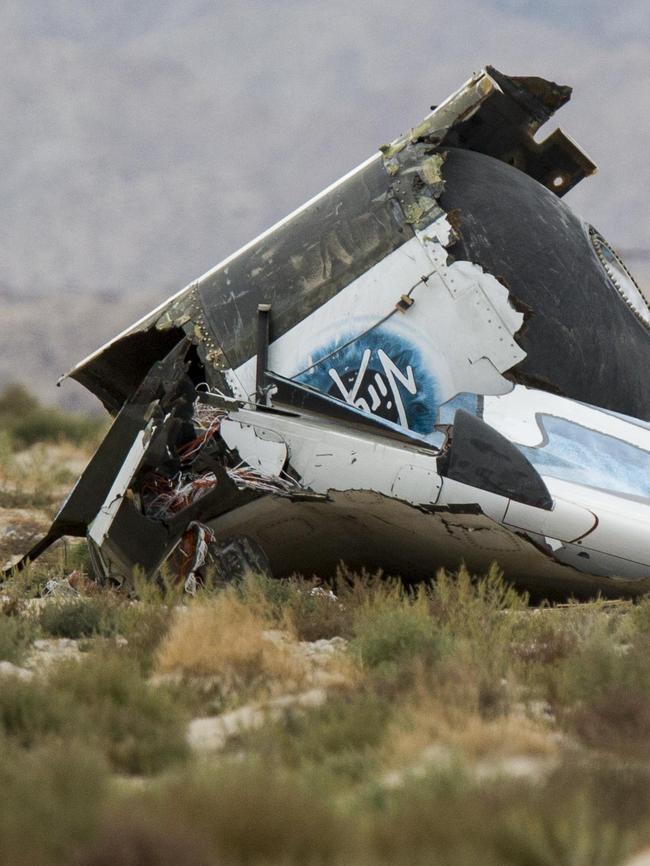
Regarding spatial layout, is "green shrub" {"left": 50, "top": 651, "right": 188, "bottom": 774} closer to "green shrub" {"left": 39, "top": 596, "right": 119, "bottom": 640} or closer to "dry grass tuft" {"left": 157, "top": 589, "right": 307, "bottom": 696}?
"dry grass tuft" {"left": 157, "top": 589, "right": 307, "bottom": 696}

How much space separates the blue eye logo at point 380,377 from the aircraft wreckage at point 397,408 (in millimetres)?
14

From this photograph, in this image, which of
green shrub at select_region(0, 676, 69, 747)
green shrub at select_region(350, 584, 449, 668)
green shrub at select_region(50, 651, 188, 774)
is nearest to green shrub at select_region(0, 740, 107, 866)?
green shrub at select_region(50, 651, 188, 774)

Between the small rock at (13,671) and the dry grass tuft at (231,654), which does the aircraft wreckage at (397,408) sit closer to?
the dry grass tuft at (231,654)

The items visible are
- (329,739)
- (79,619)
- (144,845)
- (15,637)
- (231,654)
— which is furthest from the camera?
(79,619)

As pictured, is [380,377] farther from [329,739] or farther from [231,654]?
[329,739]

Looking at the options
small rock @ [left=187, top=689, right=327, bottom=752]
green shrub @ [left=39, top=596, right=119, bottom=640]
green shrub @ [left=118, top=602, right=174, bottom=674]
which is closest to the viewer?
small rock @ [left=187, top=689, right=327, bottom=752]

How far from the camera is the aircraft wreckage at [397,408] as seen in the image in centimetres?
959

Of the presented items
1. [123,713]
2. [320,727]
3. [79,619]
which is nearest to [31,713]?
[123,713]

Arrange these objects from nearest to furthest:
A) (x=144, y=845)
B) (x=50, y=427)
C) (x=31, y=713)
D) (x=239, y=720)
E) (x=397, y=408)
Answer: (x=144, y=845), (x=239, y=720), (x=31, y=713), (x=397, y=408), (x=50, y=427)

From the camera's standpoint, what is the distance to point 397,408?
9.94m

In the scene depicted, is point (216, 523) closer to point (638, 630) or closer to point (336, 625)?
point (336, 625)

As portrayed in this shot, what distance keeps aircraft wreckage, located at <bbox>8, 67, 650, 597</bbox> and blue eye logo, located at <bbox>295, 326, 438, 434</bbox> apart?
1 cm

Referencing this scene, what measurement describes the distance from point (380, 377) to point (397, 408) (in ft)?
0.85

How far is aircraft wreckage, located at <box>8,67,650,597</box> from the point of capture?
9586 mm
